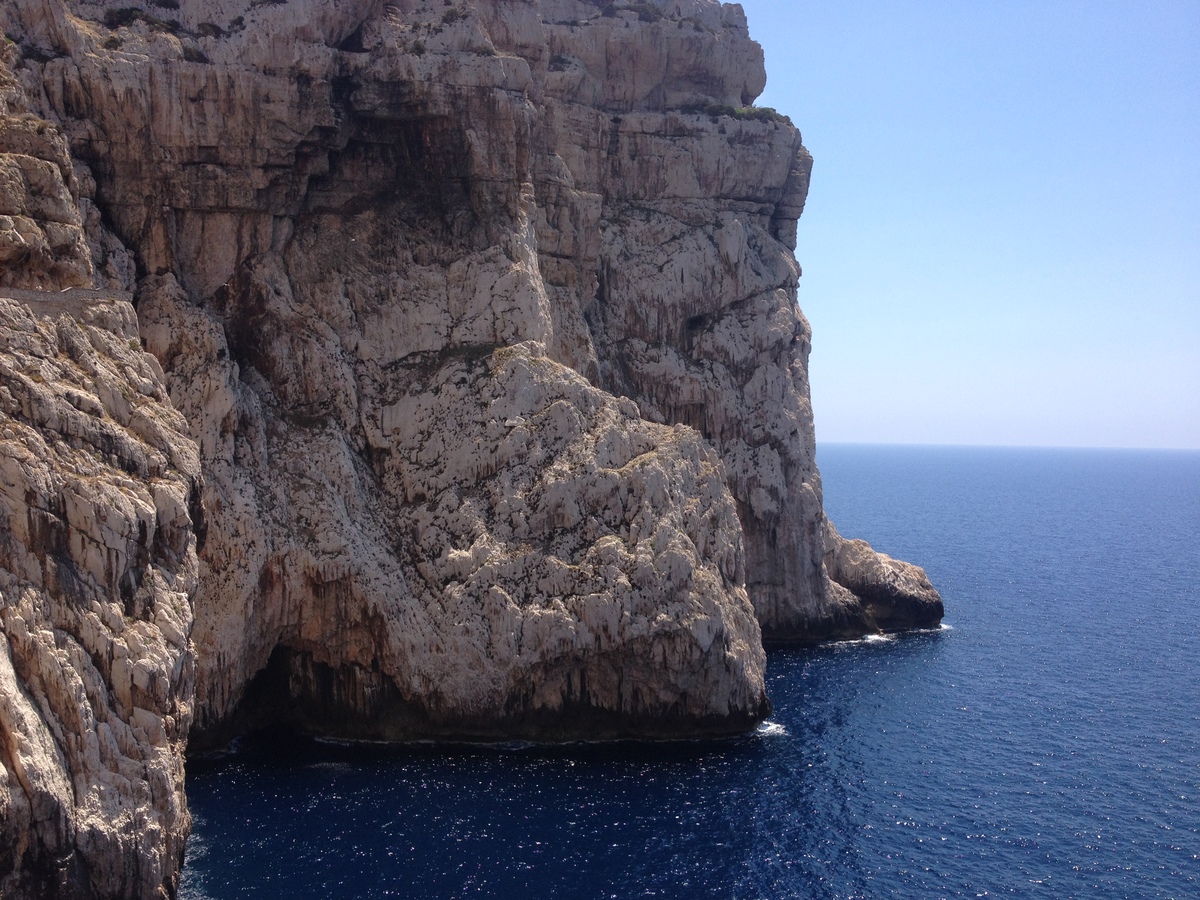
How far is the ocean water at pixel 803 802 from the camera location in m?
43.0

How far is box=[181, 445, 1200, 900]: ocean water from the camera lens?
43000mm

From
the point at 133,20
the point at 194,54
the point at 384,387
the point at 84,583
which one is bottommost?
the point at 84,583

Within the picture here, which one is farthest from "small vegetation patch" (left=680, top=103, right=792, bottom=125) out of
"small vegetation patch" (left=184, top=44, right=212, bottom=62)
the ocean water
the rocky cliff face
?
the ocean water

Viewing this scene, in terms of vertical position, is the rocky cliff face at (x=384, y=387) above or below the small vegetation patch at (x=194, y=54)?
below

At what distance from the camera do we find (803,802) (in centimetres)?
5072

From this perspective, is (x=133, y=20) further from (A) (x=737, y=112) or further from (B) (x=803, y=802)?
(B) (x=803, y=802)

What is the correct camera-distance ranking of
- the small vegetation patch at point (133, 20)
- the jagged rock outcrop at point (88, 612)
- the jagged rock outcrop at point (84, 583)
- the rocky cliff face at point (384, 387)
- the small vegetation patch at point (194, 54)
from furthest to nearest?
the small vegetation patch at point (194, 54), the small vegetation patch at point (133, 20), the rocky cliff face at point (384, 387), the jagged rock outcrop at point (84, 583), the jagged rock outcrop at point (88, 612)

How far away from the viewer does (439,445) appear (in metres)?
60.3

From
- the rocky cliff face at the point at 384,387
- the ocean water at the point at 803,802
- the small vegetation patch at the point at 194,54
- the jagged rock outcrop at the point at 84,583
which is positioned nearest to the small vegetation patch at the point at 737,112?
the rocky cliff face at the point at 384,387

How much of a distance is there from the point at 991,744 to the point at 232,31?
182 feet

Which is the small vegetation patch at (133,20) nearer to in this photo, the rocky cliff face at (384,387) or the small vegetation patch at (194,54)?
the rocky cliff face at (384,387)

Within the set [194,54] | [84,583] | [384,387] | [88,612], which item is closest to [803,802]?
[384,387]

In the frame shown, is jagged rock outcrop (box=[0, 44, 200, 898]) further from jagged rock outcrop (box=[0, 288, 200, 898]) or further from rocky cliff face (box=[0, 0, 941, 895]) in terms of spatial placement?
rocky cliff face (box=[0, 0, 941, 895])

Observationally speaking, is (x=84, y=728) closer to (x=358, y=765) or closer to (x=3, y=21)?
(x=358, y=765)
